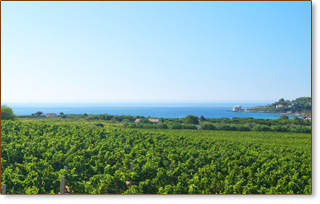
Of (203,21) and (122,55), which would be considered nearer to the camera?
(203,21)

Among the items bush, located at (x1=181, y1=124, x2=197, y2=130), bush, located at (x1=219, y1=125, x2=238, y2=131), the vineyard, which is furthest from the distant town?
bush, located at (x1=181, y1=124, x2=197, y2=130)

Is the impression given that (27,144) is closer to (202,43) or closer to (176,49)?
(176,49)

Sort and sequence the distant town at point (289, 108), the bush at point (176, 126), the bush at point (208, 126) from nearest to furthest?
the distant town at point (289, 108)
the bush at point (208, 126)
the bush at point (176, 126)

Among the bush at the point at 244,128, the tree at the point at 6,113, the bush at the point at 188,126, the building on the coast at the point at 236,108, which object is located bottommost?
the bush at the point at 188,126

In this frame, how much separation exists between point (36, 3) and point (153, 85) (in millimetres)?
3029

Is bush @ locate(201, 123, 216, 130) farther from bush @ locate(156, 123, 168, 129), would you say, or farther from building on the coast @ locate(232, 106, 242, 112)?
building on the coast @ locate(232, 106, 242, 112)

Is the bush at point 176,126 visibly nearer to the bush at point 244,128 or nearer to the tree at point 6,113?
the bush at point 244,128

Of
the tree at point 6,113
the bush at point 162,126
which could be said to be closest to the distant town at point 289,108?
the tree at point 6,113

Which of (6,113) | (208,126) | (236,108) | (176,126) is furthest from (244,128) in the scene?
(6,113)

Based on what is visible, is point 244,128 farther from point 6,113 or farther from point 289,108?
point 6,113

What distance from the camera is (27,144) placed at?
22.7 ft

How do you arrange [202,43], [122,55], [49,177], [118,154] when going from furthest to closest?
1. [118,154]
2. [122,55]
3. [202,43]
4. [49,177]

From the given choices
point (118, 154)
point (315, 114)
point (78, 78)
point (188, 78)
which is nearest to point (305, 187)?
point (315, 114)

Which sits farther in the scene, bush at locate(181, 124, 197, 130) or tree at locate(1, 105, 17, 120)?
bush at locate(181, 124, 197, 130)
